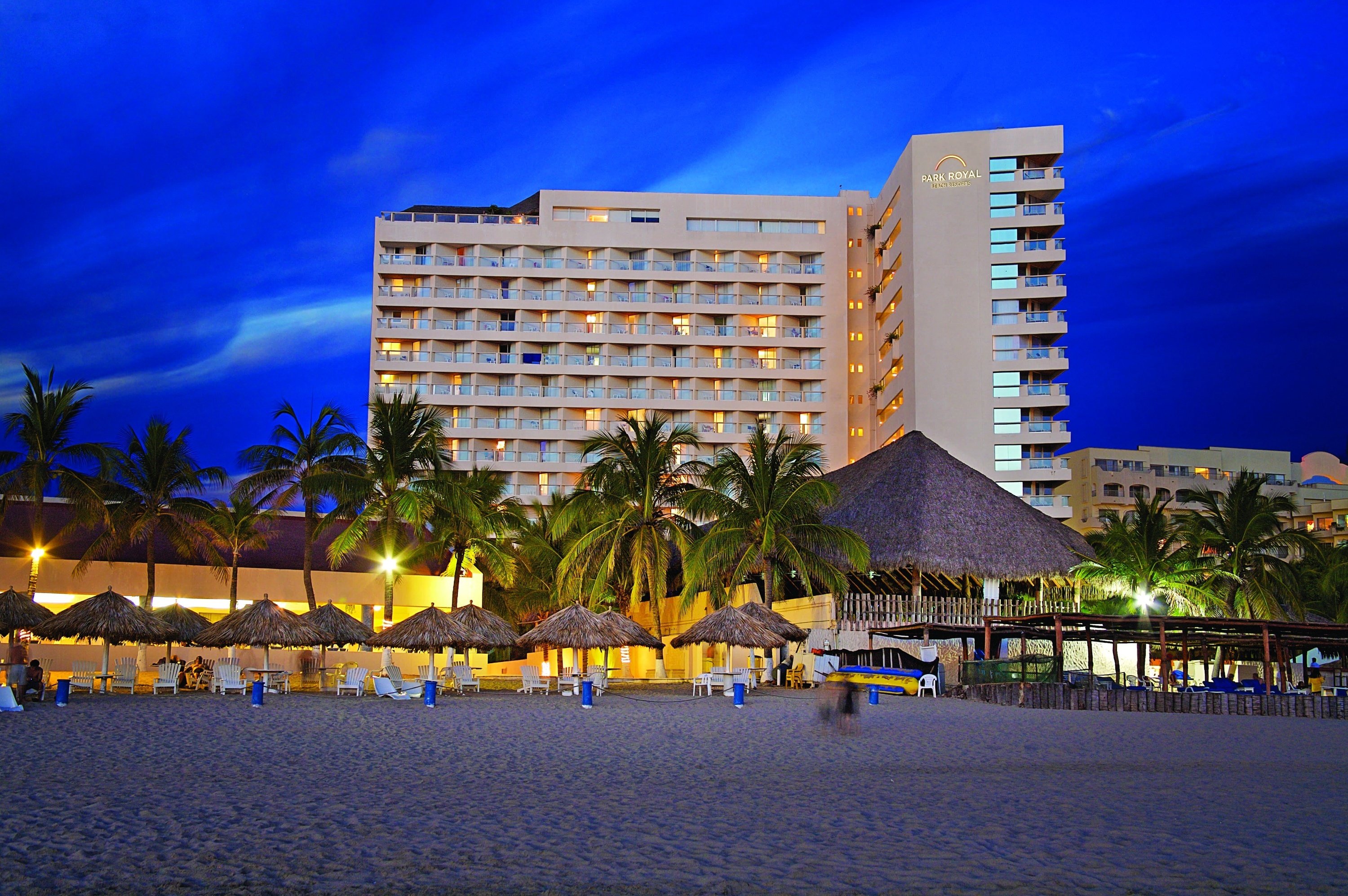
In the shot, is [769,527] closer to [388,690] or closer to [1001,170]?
[388,690]

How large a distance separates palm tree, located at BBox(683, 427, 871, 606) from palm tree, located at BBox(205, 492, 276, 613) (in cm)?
1269

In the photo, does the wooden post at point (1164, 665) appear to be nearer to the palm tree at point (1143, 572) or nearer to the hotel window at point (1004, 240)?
the palm tree at point (1143, 572)

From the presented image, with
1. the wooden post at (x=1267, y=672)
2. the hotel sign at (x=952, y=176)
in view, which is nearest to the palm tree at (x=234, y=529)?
the wooden post at (x=1267, y=672)

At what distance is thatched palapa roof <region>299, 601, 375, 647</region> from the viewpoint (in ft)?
90.5

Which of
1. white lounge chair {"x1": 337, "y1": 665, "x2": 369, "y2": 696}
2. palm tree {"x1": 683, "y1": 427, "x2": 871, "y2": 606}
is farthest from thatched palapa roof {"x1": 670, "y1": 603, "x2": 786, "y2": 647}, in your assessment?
white lounge chair {"x1": 337, "y1": 665, "x2": 369, "y2": 696}

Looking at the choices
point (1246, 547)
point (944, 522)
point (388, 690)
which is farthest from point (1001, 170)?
point (388, 690)

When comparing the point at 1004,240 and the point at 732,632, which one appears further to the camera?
the point at 1004,240

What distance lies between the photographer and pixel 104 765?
11695 millimetres

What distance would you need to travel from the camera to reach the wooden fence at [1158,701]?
957 inches

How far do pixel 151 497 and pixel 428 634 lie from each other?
35.2ft

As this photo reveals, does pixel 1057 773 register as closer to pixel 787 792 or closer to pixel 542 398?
pixel 787 792

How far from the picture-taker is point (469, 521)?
3366cm

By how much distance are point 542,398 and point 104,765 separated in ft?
179

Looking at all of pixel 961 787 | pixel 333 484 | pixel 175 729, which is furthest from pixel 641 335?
pixel 961 787
